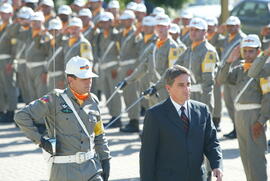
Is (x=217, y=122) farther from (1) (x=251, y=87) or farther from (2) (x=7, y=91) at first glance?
(1) (x=251, y=87)

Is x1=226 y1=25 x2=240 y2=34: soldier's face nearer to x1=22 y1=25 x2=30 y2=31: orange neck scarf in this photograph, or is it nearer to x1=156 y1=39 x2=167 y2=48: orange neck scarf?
x1=156 y1=39 x2=167 y2=48: orange neck scarf

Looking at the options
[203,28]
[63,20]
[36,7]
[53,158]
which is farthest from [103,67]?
[53,158]

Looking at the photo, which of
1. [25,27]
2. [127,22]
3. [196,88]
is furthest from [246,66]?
[25,27]

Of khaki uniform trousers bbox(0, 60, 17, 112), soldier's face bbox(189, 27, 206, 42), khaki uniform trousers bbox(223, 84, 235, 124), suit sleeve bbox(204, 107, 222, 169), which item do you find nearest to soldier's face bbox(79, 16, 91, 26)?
khaki uniform trousers bbox(0, 60, 17, 112)

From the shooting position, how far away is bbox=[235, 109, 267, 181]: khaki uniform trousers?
9.28m

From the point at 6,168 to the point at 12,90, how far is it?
5.05 m

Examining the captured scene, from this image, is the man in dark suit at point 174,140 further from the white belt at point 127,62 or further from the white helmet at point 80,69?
the white belt at point 127,62

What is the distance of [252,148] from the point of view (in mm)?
9281

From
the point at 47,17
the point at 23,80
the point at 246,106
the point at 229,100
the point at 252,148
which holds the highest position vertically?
the point at 47,17

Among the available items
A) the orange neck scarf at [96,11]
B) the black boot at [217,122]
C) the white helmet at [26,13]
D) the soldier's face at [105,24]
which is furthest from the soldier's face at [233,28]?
the orange neck scarf at [96,11]

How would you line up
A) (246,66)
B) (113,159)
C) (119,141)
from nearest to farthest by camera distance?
(246,66) < (113,159) < (119,141)

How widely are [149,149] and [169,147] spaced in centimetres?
17

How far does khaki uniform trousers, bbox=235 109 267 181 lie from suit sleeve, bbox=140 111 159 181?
308 centimetres

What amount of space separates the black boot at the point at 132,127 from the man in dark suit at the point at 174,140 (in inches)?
321
